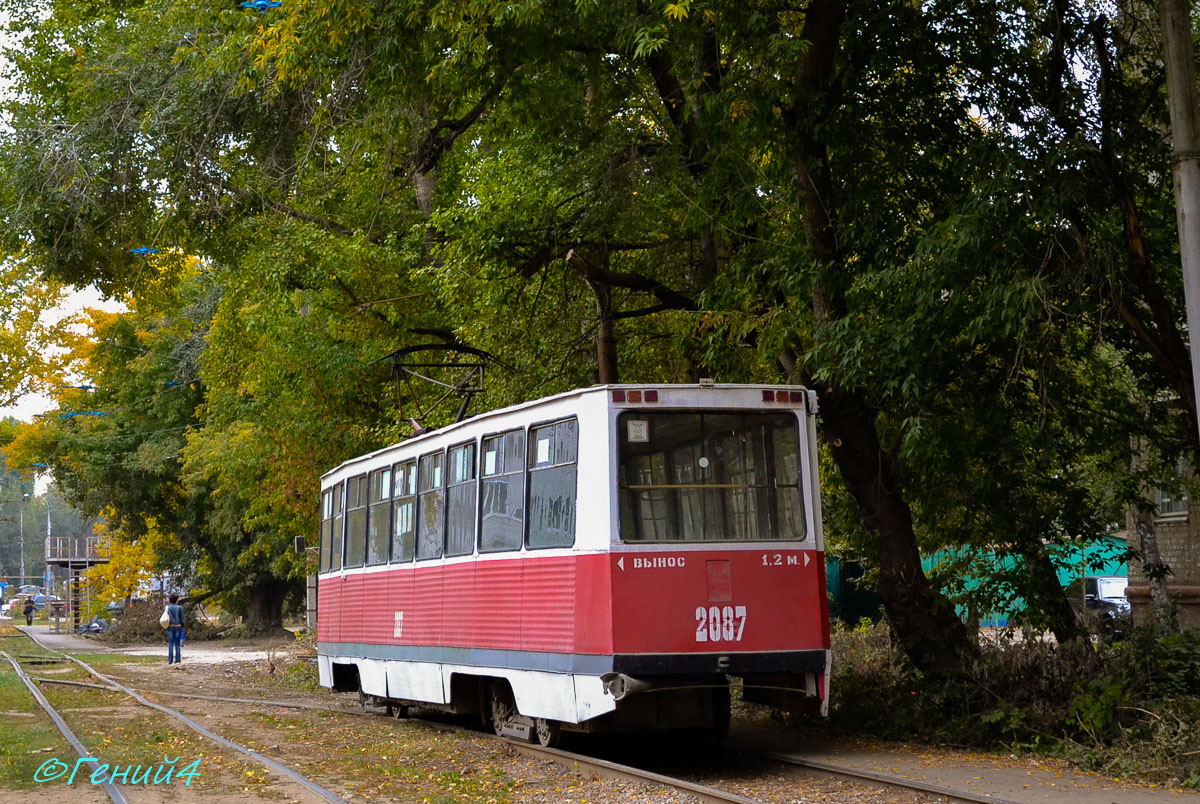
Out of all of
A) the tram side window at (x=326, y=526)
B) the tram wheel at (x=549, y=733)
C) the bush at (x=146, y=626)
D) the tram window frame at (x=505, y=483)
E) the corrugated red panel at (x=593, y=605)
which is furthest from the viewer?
the bush at (x=146, y=626)

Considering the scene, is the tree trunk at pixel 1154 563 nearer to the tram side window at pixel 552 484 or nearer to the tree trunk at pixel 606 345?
the tram side window at pixel 552 484

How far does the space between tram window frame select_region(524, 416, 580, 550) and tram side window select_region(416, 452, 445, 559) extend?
2277mm

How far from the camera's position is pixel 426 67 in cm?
1453

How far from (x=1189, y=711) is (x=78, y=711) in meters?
14.2

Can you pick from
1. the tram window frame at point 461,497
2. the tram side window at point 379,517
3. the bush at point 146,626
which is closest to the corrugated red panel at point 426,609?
the tram window frame at point 461,497

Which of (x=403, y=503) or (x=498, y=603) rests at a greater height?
(x=403, y=503)

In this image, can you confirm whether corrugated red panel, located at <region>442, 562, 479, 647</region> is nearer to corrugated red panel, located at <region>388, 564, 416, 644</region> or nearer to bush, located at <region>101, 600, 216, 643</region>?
corrugated red panel, located at <region>388, 564, 416, 644</region>

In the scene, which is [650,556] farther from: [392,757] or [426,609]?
[426,609]

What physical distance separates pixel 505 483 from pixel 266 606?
1423 inches

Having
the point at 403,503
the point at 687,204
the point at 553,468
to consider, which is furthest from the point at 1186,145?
the point at 403,503

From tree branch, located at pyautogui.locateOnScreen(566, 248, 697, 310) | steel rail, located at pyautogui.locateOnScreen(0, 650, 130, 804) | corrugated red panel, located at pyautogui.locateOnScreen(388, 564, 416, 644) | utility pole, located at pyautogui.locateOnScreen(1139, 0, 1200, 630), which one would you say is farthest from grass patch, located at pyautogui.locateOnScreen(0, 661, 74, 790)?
utility pole, located at pyautogui.locateOnScreen(1139, 0, 1200, 630)

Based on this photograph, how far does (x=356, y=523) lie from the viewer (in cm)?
1781

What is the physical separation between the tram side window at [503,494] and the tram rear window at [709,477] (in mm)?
1517

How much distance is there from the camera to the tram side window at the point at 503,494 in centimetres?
1262
